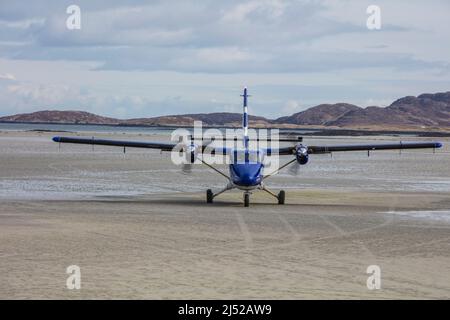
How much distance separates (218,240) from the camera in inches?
827

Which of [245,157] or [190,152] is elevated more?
[190,152]

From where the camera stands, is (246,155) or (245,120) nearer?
(246,155)

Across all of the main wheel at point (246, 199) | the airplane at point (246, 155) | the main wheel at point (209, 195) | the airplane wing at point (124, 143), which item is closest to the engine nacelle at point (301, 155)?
the airplane at point (246, 155)

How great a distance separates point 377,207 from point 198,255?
13.8m

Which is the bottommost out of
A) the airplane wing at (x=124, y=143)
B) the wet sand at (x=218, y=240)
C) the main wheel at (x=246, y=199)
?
the wet sand at (x=218, y=240)

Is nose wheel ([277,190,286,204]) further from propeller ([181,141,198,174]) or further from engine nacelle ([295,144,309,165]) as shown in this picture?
propeller ([181,141,198,174])

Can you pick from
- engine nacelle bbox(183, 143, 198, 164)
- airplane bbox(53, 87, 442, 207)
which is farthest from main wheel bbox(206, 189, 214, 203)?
engine nacelle bbox(183, 143, 198, 164)

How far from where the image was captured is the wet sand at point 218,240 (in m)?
15.0

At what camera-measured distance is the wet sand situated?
14977 mm

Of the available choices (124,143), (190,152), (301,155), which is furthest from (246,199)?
(124,143)

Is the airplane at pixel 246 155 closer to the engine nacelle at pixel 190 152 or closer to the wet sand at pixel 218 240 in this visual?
the engine nacelle at pixel 190 152

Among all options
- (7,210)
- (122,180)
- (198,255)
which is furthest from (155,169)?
(198,255)

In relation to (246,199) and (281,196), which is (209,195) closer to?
(246,199)
